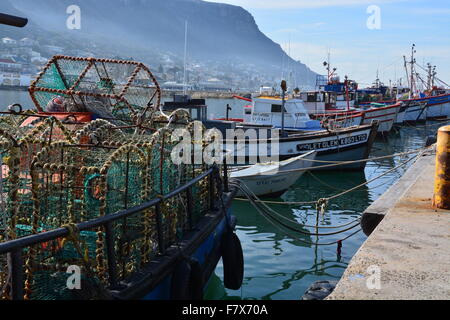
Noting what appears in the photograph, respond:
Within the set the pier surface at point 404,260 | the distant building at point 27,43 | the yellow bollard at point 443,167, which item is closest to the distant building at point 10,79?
the distant building at point 27,43

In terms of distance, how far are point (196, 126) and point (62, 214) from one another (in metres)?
2.77

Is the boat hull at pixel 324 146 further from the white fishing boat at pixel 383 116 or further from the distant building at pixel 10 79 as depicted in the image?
the distant building at pixel 10 79

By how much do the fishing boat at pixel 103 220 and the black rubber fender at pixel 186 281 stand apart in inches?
0.4

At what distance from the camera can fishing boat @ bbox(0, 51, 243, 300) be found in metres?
3.81

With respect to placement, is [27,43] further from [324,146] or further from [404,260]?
[404,260]

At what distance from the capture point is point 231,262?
697 centimetres

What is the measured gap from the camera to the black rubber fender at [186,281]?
4.91m

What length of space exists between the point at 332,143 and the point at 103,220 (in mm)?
16603

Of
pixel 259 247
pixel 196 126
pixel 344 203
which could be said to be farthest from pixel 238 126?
pixel 196 126

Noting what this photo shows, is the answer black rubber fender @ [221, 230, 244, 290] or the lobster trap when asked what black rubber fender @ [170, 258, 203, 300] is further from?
the lobster trap

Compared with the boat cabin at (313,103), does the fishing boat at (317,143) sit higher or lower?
lower
